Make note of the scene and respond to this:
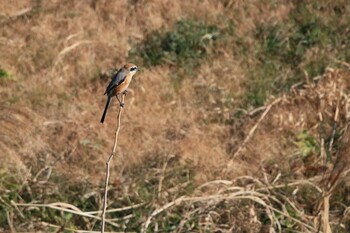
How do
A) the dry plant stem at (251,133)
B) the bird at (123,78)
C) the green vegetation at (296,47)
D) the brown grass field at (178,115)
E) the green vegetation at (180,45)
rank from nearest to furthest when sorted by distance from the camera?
the bird at (123,78) → the brown grass field at (178,115) → the dry plant stem at (251,133) → the green vegetation at (296,47) → the green vegetation at (180,45)

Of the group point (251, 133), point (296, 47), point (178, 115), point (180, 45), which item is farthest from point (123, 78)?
point (296, 47)

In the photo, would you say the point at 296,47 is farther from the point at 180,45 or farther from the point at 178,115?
the point at 178,115

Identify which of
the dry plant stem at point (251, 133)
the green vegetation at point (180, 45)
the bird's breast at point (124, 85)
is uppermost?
the bird's breast at point (124, 85)

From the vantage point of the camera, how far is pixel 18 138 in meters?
6.87

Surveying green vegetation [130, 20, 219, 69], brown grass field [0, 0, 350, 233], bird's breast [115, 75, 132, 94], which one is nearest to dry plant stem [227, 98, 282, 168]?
brown grass field [0, 0, 350, 233]

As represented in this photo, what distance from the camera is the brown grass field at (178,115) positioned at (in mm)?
5707

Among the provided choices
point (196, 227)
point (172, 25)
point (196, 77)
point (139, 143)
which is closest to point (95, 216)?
point (196, 227)

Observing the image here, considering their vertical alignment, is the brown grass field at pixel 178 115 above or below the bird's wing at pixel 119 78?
below

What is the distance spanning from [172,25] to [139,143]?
2.36m

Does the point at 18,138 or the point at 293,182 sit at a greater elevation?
the point at 18,138

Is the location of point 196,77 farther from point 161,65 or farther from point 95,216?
point 95,216

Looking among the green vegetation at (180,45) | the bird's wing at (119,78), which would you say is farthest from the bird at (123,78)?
the green vegetation at (180,45)

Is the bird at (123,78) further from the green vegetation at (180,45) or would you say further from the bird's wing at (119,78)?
the green vegetation at (180,45)

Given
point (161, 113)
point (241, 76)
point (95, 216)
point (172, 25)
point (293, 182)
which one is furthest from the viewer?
point (172, 25)
